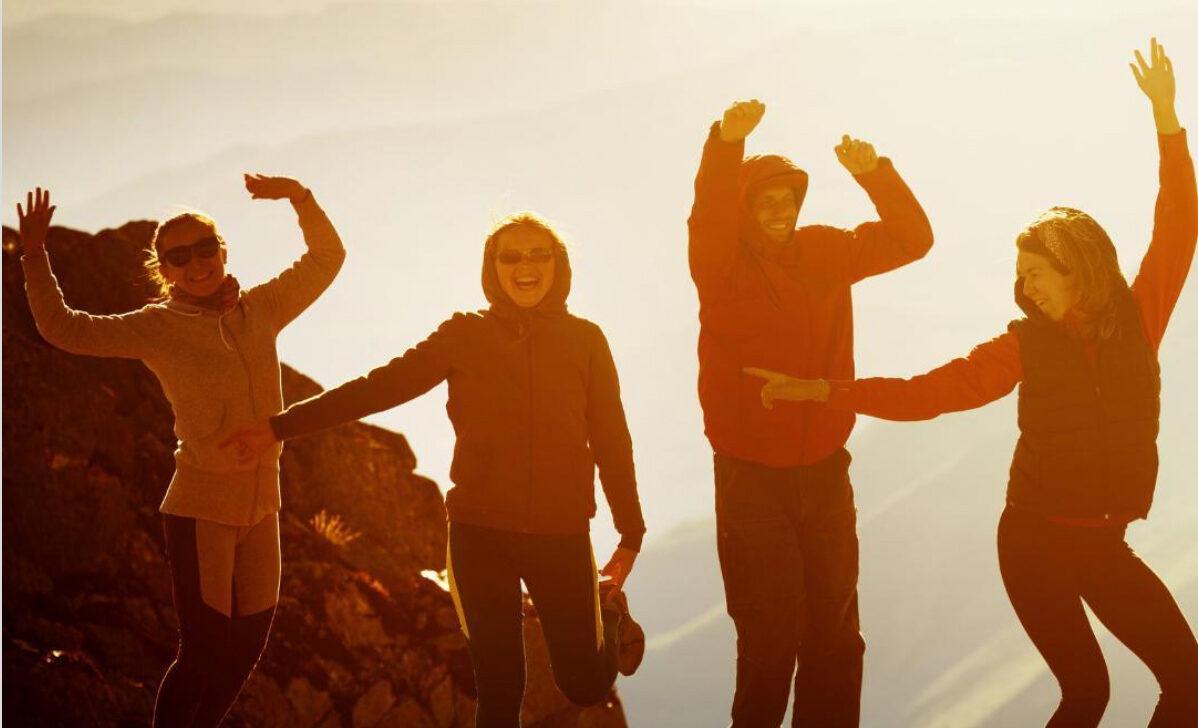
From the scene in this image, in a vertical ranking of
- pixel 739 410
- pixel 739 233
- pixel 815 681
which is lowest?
pixel 815 681

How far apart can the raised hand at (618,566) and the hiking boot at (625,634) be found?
4 centimetres

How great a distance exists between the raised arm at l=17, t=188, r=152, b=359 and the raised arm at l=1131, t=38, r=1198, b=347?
446 cm

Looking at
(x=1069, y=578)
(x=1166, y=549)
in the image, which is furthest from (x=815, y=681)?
(x=1166, y=549)

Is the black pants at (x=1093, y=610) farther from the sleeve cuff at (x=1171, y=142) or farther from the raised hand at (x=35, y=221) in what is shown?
the raised hand at (x=35, y=221)

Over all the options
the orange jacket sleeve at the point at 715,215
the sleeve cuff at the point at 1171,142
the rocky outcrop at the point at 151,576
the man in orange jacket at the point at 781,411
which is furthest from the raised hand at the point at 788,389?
the rocky outcrop at the point at 151,576

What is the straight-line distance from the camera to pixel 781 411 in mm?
5391

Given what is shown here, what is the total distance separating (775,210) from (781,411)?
958 millimetres

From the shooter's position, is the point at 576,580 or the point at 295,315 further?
the point at 295,315

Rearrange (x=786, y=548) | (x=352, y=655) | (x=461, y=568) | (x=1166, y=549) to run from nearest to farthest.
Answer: (x=461, y=568)
(x=786, y=548)
(x=352, y=655)
(x=1166, y=549)

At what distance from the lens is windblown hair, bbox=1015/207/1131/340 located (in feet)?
16.6

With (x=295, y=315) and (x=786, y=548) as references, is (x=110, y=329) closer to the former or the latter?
(x=295, y=315)

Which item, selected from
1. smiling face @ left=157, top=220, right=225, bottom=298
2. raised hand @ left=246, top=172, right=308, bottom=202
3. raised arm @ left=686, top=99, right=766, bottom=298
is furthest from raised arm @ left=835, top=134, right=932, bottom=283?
smiling face @ left=157, top=220, right=225, bottom=298

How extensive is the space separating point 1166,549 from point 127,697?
199052mm

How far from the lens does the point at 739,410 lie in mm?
5418
